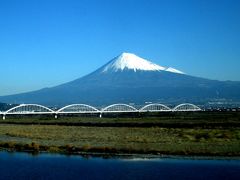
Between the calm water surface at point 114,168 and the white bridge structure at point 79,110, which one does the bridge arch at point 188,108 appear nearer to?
the white bridge structure at point 79,110

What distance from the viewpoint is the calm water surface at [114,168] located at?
19922 mm

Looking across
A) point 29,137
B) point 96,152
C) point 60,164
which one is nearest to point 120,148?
point 96,152

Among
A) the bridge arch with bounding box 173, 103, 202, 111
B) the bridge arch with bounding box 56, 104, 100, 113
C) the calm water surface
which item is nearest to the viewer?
the calm water surface

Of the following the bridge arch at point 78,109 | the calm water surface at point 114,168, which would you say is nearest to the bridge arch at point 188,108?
the bridge arch at point 78,109

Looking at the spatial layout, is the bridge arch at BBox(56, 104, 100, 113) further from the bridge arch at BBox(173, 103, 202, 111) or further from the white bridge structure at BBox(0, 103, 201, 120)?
the bridge arch at BBox(173, 103, 202, 111)

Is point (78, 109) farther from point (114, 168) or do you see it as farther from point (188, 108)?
point (114, 168)

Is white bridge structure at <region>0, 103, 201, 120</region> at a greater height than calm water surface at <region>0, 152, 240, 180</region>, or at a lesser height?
greater

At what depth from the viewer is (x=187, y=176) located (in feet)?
64.7

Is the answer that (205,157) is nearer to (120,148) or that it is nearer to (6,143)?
(120,148)

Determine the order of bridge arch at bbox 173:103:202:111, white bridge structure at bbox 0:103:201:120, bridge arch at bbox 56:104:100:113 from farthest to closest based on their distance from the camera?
bridge arch at bbox 173:103:202:111 < bridge arch at bbox 56:104:100:113 < white bridge structure at bbox 0:103:201:120

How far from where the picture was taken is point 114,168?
21.7m

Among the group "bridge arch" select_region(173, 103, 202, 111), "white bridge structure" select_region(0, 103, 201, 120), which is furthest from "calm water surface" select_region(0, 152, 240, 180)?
"bridge arch" select_region(173, 103, 202, 111)

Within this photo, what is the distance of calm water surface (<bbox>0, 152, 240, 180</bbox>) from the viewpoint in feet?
65.4

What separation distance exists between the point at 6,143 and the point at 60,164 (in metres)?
10.6
